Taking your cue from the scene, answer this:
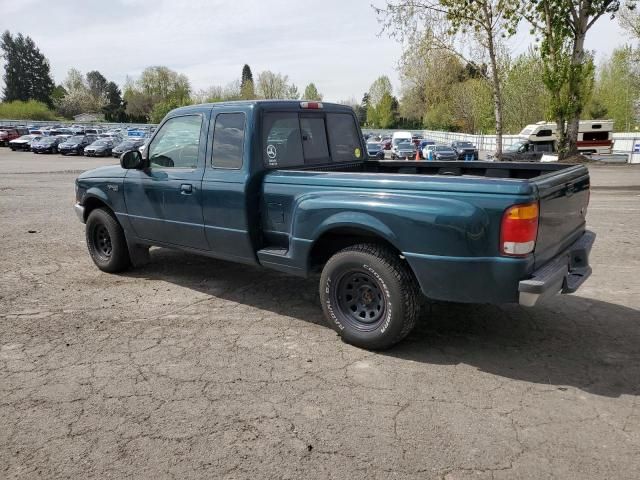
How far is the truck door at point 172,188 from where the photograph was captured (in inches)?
202

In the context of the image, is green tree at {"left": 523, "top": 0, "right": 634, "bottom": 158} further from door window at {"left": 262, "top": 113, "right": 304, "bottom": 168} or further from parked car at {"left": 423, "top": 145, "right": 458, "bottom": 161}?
door window at {"left": 262, "top": 113, "right": 304, "bottom": 168}

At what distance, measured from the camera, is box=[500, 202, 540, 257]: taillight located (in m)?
3.35

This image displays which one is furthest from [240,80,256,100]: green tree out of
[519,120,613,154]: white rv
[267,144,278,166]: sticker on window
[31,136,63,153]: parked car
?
[267,144,278,166]: sticker on window

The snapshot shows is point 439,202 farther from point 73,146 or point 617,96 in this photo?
point 617,96

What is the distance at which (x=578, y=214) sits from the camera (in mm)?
4398

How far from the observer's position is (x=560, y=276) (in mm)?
3688

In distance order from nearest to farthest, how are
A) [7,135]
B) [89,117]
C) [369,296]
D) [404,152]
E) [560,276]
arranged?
[560,276]
[369,296]
[404,152]
[7,135]
[89,117]

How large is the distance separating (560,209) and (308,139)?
250 centimetres

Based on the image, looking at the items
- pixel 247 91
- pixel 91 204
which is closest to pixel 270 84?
pixel 247 91

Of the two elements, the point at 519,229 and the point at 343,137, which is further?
the point at 343,137

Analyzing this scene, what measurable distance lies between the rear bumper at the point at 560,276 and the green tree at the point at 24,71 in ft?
416

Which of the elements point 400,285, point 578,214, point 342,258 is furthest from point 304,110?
point 578,214

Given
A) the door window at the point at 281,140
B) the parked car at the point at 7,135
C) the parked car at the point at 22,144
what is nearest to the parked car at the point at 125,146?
the parked car at the point at 22,144

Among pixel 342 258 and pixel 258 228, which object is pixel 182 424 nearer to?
pixel 342 258
